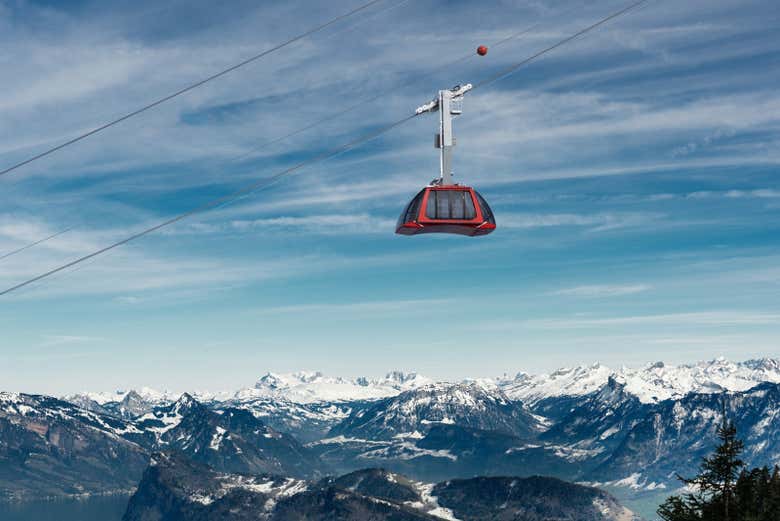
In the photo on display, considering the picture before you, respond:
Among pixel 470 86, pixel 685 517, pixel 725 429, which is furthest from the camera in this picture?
pixel 685 517

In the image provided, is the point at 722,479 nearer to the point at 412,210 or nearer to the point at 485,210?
the point at 485,210

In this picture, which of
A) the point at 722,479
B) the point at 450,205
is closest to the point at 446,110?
the point at 450,205

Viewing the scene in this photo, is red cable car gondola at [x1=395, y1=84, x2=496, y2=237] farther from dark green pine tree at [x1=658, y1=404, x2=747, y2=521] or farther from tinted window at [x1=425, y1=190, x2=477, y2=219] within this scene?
dark green pine tree at [x1=658, y1=404, x2=747, y2=521]

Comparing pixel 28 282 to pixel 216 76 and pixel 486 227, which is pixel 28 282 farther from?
pixel 486 227

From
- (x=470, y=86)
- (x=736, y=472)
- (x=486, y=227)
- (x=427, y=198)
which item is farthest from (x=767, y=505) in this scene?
(x=470, y=86)

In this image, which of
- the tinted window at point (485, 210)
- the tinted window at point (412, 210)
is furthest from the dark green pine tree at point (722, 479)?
the tinted window at point (412, 210)

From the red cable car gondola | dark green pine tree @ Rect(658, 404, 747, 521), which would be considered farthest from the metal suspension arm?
dark green pine tree @ Rect(658, 404, 747, 521)

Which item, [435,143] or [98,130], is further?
[435,143]

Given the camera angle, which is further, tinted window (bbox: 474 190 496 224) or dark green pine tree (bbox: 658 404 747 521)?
dark green pine tree (bbox: 658 404 747 521)

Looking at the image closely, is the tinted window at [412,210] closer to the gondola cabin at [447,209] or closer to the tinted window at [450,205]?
the gondola cabin at [447,209]
